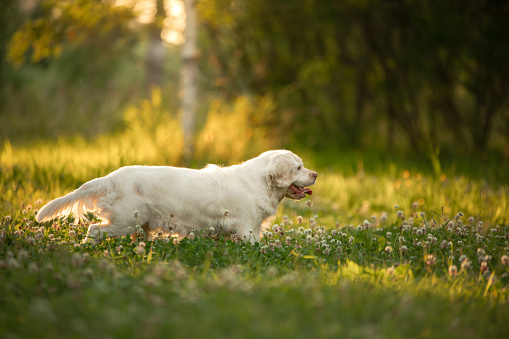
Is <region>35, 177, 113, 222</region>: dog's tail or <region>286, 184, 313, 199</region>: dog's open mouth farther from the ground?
<region>35, 177, 113, 222</region>: dog's tail

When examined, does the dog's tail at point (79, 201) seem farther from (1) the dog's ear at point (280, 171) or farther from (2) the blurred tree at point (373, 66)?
(2) the blurred tree at point (373, 66)

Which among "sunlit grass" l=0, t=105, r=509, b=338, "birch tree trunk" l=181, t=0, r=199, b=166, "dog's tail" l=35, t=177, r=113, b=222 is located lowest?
"sunlit grass" l=0, t=105, r=509, b=338

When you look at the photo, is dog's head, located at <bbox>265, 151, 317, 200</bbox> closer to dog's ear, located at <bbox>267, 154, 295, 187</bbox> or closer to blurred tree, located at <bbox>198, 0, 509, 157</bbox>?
dog's ear, located at <bbox>267, 154, 295, 187</bbox>

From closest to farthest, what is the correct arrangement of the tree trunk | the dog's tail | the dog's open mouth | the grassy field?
the grassy field → the dog's tail → the dog's open mouth → the tree trunk

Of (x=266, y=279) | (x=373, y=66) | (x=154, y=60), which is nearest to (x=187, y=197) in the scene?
(x=266, y=279)

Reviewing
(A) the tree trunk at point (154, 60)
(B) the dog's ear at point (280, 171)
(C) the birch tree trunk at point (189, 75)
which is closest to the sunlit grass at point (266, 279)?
(B) the dog's ear at point (280, 171)

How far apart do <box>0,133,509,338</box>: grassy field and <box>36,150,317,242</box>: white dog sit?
193 millimetres

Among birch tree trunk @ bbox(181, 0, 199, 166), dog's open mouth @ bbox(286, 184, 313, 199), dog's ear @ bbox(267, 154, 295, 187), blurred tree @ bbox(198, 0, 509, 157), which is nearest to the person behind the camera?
dog's ear @ bbox(267, 154, 295, 187)

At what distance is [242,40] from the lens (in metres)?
14.3

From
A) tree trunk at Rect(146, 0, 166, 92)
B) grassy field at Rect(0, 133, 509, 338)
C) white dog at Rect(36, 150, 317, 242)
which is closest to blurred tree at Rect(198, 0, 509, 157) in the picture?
tree trunk at Rect(146, 0, 166, 92)

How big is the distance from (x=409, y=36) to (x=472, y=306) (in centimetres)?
1044

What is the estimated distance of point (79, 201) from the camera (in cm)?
395

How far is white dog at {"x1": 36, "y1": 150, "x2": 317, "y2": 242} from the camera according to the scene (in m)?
3.91

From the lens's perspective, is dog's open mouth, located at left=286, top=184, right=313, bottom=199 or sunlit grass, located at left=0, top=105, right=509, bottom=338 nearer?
sunlit grass, located at left=0, top=105, right=509, bottom=338
